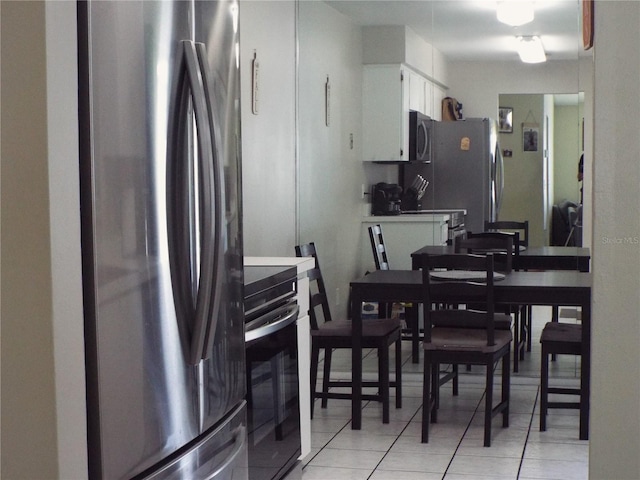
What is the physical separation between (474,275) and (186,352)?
287cm

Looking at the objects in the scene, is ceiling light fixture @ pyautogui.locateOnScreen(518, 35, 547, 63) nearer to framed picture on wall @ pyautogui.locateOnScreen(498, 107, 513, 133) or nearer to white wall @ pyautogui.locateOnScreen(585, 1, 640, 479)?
framed picture on wall @ pyautogui.locateOnScreen(498, 107, 513, 133)

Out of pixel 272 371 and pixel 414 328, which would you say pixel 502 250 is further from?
pixel 272 371

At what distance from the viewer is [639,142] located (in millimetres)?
1354

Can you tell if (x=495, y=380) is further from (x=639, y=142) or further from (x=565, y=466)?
(x=639, y=142)

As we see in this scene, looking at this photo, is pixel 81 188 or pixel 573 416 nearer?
pixel 81 188

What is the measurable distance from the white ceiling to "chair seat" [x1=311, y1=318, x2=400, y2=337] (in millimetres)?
1864

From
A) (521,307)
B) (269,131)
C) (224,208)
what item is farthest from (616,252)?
(521,307)

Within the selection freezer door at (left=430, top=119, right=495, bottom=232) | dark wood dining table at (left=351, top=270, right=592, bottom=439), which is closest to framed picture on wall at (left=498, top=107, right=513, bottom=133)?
freezer door at (left=430, top=119, right=495, bottom=232)

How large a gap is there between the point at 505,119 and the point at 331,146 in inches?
44.2

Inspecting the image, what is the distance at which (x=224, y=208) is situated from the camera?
7.01 feet

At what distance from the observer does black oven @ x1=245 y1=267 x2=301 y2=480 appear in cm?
279

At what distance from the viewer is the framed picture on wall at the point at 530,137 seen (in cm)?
554

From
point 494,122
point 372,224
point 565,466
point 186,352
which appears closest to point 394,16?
point 494,122

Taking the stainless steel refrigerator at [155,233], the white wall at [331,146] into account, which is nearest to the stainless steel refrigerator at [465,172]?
the white wall at [331,146]
